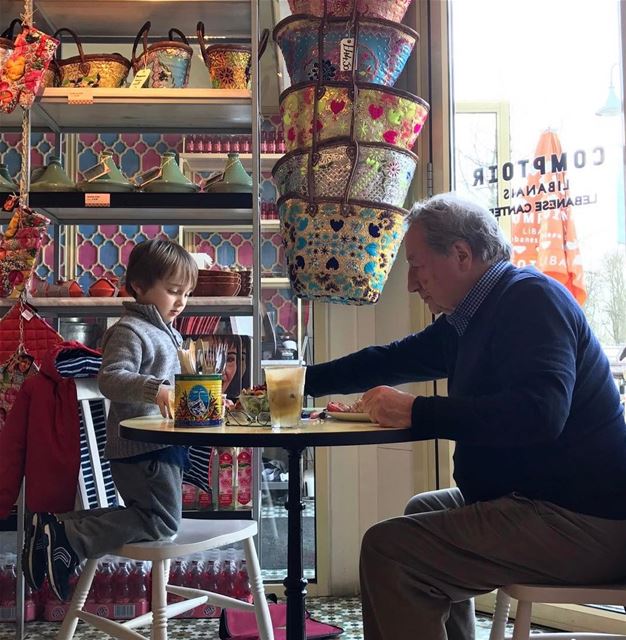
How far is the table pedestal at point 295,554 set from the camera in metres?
1.86

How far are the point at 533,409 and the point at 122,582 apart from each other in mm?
2036

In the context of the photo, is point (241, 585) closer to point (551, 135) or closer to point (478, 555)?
point (478, 555)

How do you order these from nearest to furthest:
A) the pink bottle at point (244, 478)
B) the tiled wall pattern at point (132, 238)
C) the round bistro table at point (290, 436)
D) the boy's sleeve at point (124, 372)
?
the round bistro table at point (290, 436)
the boy's sleeve at point (124, 372)
the pink bottle at point (244, 478)
the tiled wall pattern at point (132, 238)

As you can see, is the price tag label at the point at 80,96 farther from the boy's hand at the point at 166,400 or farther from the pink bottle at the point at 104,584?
the pink bottle at the point at 104,584

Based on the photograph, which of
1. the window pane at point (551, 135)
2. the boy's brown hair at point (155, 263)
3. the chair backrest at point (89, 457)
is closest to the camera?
the chair backrest at point (89, 457)

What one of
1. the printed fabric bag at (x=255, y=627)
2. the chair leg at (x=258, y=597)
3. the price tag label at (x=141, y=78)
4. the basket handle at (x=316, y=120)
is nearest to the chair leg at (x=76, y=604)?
the chair leg at (x=258, y=597)

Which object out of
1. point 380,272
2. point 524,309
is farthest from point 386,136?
point 524,309

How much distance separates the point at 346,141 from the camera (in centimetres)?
261

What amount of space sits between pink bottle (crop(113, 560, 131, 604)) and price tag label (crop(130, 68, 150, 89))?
5.72 feet

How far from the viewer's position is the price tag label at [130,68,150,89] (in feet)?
9.73

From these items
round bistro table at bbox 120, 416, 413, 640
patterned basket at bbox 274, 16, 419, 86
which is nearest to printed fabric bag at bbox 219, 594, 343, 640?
round bistro table at bbox 120, 416, 413, 640

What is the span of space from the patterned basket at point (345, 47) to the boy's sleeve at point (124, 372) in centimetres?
106

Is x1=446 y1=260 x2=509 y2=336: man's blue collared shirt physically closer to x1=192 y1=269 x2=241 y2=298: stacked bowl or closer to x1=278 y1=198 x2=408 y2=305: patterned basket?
x1=278 y1=198 x2=408 y2=305: patterned basket

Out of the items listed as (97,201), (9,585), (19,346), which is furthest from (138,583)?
(97,201)
